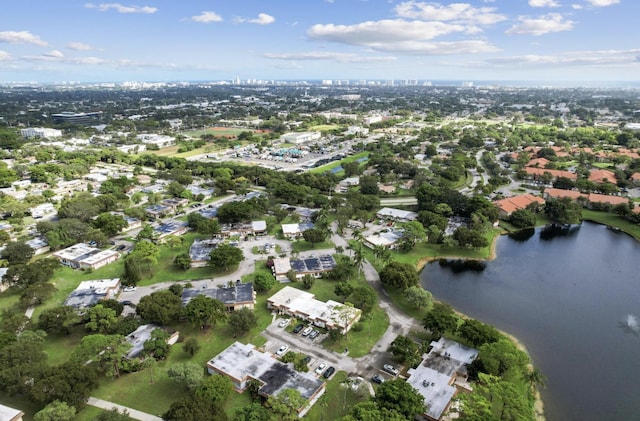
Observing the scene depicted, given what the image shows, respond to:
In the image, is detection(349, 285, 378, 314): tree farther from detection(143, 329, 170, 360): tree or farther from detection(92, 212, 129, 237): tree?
detection(92, 212, 129, 237): tree

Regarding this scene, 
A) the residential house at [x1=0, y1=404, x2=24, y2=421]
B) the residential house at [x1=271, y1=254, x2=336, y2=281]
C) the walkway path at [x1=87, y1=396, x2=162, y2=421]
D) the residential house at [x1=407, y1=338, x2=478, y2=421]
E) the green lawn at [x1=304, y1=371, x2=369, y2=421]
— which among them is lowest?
the walkway path at [x1=87, y1=396, x2=162, y2=421]

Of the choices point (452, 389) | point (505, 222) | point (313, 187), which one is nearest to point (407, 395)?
point (452, 389)

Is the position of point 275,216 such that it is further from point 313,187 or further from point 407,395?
point 407,395

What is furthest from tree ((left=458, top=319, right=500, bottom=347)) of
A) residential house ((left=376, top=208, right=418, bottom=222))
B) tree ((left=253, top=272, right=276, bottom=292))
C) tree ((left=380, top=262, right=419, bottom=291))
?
residential house ((left=376, top=208, right=418, bottom=222))

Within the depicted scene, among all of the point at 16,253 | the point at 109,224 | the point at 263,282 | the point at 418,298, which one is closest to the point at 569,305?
the point at 418,298

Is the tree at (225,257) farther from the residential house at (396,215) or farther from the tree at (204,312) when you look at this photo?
the residential house at (396,215)

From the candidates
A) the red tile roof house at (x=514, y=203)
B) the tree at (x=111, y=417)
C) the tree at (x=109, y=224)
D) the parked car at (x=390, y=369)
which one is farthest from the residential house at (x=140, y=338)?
the red tile roof house at (x=514, y=203)

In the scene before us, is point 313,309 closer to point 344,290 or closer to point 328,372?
point 344,290
